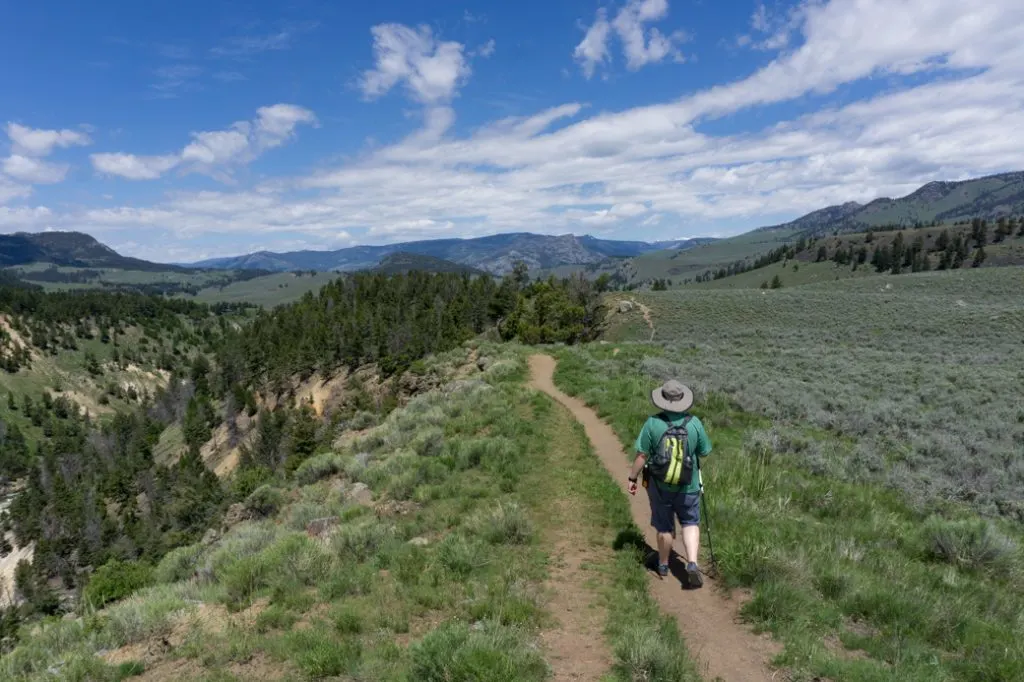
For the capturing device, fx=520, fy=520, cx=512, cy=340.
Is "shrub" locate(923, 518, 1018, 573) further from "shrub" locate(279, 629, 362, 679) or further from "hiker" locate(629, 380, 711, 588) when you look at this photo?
"shrub" locate(279, 629, 362, 679)

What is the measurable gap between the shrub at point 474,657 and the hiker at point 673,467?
2.66 m

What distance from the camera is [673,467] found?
23.2 feet

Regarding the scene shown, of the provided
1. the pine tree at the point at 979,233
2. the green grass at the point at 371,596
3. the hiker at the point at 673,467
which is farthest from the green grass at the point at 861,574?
the pine tree at the point at 979,233

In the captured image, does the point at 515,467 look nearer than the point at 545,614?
No

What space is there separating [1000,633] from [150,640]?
386 inches

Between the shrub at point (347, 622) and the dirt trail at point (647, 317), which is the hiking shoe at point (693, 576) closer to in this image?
the shrub at point (347, 622)

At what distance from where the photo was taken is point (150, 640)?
245 inches

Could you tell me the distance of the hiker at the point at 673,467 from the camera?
7.10 m

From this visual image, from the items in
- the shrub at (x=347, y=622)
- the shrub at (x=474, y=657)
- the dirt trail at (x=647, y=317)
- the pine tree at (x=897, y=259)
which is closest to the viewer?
the shrub at (x=474, y=657)

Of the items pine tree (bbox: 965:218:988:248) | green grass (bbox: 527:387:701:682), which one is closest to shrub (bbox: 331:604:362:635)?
green grass (bbox: 527:387:701:682)

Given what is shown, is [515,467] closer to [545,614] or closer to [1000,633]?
[545,614]

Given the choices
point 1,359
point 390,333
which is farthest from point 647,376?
point 1,359

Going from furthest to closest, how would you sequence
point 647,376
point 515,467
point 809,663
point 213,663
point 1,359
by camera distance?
1. point 1,359
2. point 647,376
3. point 515,467
4. point 213,663
5. point 809,663

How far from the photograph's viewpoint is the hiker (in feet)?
23.3
